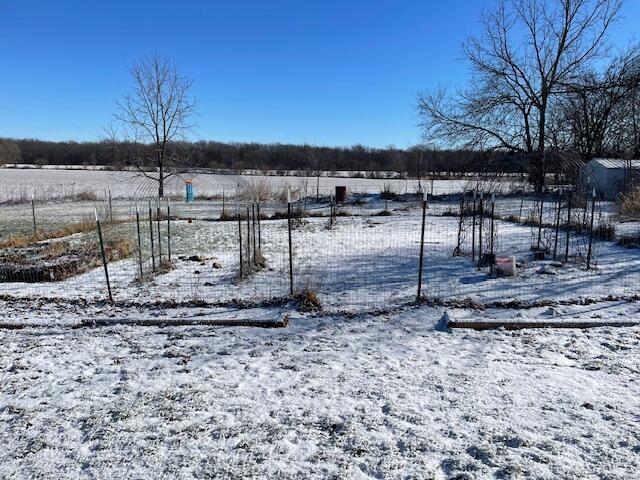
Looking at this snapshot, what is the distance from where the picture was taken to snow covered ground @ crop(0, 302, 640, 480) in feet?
9.00

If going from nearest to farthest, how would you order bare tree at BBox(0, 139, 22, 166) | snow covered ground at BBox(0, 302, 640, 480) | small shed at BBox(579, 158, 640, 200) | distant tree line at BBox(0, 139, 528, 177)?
1. snow covered ground at BBox(0, 302, 640, 480)
2. small shed at BBox(579, 158, 640, 200)
3. bare tree at BBox(0, 139, 22, 166)
4. distant tree line at BBox(0, 139, 528, 177)

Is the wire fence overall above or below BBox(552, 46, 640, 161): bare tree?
below

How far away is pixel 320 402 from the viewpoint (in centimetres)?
347

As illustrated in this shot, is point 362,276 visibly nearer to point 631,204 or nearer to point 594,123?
point 631,204

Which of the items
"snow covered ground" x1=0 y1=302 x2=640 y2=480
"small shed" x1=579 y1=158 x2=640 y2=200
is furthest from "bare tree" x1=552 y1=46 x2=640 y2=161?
"snow covered ground" x1=0 y1=302 x2=640 y2=480

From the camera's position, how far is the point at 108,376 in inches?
156

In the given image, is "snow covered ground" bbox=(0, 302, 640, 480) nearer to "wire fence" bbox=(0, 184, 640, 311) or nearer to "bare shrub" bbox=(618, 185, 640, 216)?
"wire fence" bbox=(0, 184, 640, 311)

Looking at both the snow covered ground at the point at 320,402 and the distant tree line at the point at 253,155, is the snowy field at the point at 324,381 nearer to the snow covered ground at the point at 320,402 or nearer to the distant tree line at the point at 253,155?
the snow covered ground at the point at 320,402

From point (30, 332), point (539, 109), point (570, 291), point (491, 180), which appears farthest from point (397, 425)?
point (539, 109)

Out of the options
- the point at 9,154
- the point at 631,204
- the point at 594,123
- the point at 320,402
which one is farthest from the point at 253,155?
the point at 320,402

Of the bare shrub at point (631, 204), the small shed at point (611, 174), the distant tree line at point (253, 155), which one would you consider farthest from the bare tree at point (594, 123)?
the distant tree line at point (253, 155)

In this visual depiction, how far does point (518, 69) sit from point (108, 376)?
2738 cm

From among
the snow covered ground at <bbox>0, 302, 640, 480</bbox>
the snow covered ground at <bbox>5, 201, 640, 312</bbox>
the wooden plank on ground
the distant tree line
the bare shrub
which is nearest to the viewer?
the snow covered ground at <bbox>0, 302, 640, 480</bbox>

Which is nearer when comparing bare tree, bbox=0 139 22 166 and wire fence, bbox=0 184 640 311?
wire fence, bbox=0 184 640 311
